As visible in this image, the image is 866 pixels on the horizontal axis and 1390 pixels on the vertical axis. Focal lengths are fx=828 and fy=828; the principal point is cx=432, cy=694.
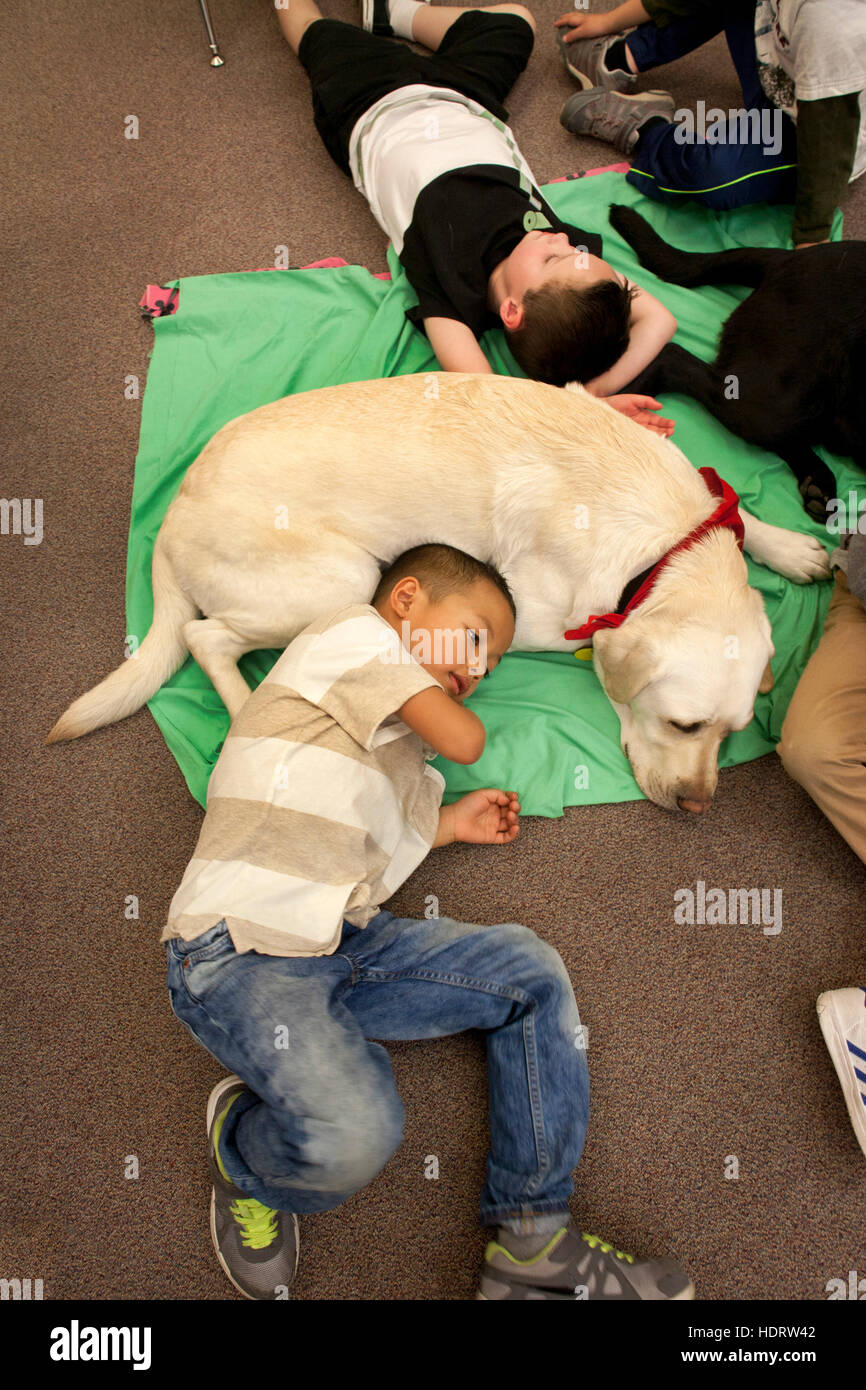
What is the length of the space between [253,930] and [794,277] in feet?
7.04

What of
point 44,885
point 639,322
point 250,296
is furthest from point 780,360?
point 44,885

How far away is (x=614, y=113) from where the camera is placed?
2.80 m

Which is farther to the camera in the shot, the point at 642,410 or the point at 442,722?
the point at 642,410

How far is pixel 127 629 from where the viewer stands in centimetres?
221

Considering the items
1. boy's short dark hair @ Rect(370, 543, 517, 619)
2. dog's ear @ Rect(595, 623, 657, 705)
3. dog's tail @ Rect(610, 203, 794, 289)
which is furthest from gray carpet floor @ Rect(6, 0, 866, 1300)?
dog's tail @ Rect(610, 203, 794, 289)

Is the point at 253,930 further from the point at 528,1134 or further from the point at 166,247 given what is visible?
the point at 166,247

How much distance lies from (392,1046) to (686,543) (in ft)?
4.18

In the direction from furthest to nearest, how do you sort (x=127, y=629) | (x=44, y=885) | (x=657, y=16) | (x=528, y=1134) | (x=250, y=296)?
1. (x=657, y=16)
2. (x=250, y=296)
3. (x=127, y=629)
4. (x=44, y=885)
5. (x=528, y=1134)

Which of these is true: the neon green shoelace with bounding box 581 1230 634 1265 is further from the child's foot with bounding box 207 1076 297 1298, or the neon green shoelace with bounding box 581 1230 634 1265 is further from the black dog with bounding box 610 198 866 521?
the black dog with bounding box 610 198 866 521

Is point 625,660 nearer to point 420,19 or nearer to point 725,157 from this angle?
point 725,157

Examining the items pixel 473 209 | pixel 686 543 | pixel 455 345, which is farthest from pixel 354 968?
pixel 473 209

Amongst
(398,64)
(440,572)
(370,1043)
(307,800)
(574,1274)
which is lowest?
(574,1274)

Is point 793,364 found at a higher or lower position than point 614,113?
lower

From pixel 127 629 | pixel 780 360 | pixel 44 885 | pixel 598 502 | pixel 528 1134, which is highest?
pixel 780 360
